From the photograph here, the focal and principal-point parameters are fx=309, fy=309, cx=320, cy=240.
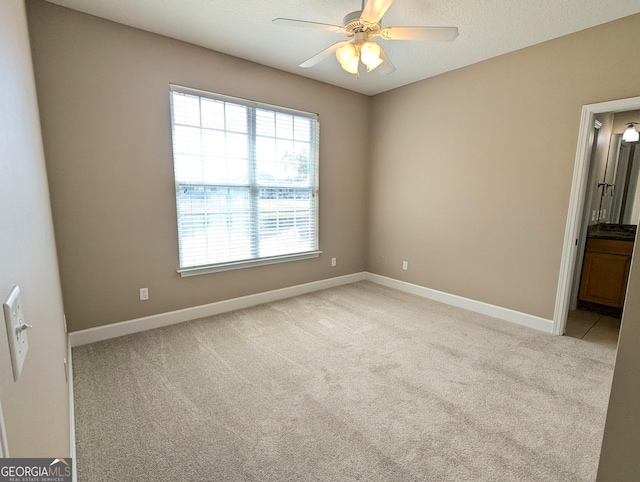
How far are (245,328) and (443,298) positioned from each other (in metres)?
2.52

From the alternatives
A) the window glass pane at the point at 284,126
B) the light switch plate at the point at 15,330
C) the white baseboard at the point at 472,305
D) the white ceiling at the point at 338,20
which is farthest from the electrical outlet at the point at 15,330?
the white baseboard at the point at 472,305

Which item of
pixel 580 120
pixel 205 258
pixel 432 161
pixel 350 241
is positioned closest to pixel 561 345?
pixel 580 120

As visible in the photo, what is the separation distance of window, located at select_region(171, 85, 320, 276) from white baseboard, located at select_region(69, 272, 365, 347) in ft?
1.38

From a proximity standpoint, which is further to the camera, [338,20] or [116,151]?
[116,151]

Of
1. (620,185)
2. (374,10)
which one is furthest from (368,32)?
(620,185)

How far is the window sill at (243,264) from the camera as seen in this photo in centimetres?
329

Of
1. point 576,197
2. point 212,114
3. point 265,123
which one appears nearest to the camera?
point 576,197

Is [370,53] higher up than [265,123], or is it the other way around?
[370,53]

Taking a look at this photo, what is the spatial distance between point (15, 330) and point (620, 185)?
590 centimetres

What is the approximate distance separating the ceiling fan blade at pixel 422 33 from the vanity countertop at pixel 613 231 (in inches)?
123

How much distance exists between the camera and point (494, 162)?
11.2ft

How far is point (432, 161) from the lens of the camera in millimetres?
3992

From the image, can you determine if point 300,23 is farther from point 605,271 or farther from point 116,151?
point 605,271

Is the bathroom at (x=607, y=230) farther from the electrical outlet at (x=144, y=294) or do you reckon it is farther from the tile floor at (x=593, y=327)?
the electrical outlet at (x=144, y=294)
